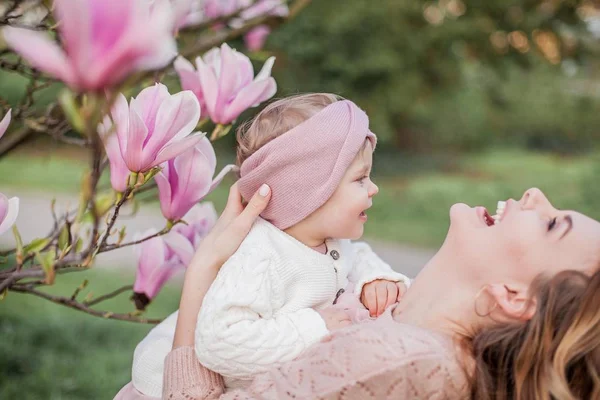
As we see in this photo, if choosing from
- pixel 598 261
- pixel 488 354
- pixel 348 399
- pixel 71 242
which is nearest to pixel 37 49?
pixel 71 242

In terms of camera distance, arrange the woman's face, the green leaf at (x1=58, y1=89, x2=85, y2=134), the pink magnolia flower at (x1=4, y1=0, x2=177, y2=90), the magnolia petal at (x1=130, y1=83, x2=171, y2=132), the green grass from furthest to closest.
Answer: the green grass
the woman's face
the magnolia petal at (x1=130, y1=83, x2=171, y2=132)
the green leaf at (x1=58, y1=89, x2=85, y2=134)
the pink magnolia flower at (x1=4, y1=0, x2=177, y2=90)

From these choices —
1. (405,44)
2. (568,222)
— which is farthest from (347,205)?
(405,44)

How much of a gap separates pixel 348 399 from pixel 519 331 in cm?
36

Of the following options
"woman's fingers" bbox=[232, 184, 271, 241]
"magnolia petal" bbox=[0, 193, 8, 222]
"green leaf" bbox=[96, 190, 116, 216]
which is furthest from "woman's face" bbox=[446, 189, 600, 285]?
"magnolia petal" bbox=[0, 193, 8, 222]

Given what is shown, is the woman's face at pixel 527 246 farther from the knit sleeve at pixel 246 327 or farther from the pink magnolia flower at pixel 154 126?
the pink magnolia flower at pixel 154 126

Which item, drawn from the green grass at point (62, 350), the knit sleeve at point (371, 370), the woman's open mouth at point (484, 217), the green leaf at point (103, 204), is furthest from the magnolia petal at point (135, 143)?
the green grass at point (62, 350)

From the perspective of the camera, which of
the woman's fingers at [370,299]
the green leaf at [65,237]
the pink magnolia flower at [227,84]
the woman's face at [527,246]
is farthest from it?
the woman's fingers at [370,299]

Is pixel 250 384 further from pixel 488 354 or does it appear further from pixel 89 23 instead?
pixel 89 23

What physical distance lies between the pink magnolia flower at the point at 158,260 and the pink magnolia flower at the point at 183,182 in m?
0.26

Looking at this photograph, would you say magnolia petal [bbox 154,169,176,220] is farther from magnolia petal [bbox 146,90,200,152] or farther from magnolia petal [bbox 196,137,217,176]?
magnolia petal [bbox 146,90,200,152]

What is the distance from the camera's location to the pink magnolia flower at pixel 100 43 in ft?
2.79

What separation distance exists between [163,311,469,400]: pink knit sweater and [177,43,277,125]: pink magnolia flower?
56 centimetres

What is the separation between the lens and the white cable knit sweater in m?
1.63

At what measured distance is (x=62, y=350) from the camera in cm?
423
